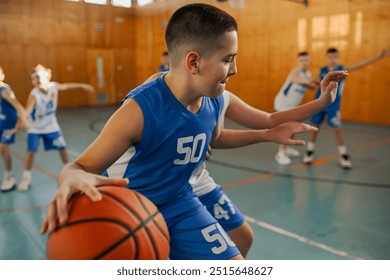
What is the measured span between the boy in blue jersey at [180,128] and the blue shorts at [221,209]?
22 cm

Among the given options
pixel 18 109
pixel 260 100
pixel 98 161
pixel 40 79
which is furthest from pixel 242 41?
pixel 98 161

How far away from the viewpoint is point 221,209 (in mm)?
1770

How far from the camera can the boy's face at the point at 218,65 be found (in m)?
1.30

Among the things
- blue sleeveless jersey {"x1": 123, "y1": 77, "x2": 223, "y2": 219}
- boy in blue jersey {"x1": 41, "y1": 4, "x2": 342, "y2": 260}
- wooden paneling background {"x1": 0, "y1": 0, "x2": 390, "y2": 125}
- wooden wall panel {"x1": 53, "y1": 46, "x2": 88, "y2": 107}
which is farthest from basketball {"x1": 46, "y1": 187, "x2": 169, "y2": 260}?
wooden wall panel {"x1": 53, "y1": 46, "x2": 88, "y2": 107}

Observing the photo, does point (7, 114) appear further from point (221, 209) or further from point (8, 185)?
point (221, 209)

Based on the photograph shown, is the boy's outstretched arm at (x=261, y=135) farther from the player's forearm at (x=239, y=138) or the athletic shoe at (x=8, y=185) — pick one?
the athletic shoe at (x=8, y=185)

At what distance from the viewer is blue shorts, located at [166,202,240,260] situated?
4.65 ft

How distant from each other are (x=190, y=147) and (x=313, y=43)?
7707 mm

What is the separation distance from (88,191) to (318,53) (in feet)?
26.9

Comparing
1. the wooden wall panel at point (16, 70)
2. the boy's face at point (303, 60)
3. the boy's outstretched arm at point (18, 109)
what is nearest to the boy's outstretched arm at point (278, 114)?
the boy's outstretched arm at point (18, 109)

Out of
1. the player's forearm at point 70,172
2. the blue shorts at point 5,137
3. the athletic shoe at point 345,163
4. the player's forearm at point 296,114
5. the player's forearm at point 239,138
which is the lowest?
the athletic shoe at point 345,163

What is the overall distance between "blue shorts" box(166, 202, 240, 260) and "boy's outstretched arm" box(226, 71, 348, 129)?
571 mm

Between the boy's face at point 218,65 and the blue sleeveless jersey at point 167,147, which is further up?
the boy's face at point 218,65

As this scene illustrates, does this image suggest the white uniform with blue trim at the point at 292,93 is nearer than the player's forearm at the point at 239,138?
No
